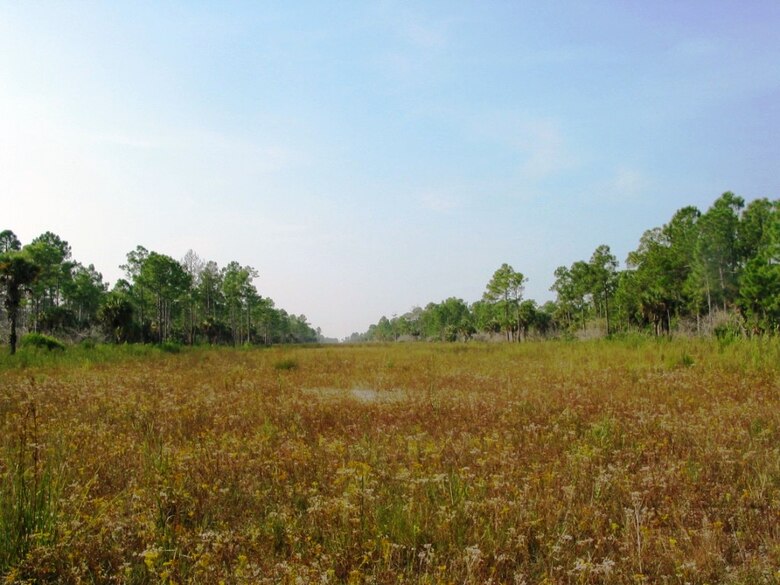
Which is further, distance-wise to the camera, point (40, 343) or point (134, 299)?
point (134, 299)

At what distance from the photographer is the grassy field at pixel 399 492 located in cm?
291

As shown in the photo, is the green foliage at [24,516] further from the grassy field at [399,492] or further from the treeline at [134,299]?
the treeline at [134,299]

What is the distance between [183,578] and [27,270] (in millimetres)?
29606

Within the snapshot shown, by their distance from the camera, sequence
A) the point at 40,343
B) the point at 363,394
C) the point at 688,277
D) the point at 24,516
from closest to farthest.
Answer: the point at 24,516, the point at 363,394, the point at 40,343, the point at 688,277

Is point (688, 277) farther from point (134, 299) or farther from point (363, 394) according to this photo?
point (134, 299)

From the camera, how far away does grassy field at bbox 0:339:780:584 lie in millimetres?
2906

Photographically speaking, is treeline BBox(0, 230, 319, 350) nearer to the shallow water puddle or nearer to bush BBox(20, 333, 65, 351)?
bush BBox(20, 333, 65, 351)

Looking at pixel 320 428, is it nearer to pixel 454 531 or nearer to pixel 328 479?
pixel 328 479

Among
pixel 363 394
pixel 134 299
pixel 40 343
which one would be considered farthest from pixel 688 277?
pixel 134 299

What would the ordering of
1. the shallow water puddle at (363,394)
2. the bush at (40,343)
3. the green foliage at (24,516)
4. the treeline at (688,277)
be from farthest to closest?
the treeline at (688,277) < the bush at (40,343) < the shallow water puddle at (363,394) < the green foliage at (24,516)

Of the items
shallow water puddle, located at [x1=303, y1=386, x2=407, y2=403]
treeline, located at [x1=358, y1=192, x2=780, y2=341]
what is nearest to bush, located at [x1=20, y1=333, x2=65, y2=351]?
shallow water puddle, located at [x1=303, y1=386, x2=407, y2=403]

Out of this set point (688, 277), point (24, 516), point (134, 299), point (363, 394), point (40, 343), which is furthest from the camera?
point (134, 299)

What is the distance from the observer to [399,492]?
4.06 m

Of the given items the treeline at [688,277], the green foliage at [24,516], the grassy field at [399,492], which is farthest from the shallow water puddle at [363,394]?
the treeline at [688,277]
